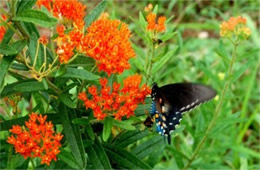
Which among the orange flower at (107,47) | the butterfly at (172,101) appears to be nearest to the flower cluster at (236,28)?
the butterfly at (172,101)

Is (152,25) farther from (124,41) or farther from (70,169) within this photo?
(70,169)

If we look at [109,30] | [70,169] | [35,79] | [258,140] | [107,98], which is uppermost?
[109,30]

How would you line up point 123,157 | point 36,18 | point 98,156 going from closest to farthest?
point 36,18 < point 98,156 < point 123,157

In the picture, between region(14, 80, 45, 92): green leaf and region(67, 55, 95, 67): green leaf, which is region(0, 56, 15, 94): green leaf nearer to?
region(14, 80, 45, 92): green leaf

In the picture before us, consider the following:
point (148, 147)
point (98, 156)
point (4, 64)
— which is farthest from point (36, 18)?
point (148, 147)

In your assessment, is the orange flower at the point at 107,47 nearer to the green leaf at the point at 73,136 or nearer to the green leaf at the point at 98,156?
the green leaf at the point at 73,136

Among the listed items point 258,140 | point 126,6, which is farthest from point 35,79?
point 126,6

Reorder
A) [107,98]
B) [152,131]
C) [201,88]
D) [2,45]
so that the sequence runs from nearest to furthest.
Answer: [2,45] < [107,98] < [201,88] < [152,131]

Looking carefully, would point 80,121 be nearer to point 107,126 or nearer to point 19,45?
point 107,126
